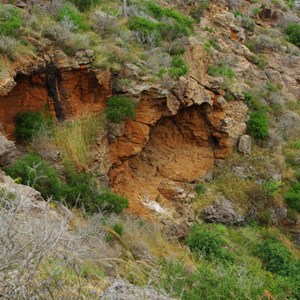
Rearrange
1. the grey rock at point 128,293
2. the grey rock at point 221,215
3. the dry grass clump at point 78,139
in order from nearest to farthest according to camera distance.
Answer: the grey rock at point 128,293 < the dry grass clump at point 78,139 < the grey rock at point 221,215

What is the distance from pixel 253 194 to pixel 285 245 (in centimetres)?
161

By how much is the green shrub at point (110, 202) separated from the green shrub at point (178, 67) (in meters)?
3.71

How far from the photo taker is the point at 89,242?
5047 mm

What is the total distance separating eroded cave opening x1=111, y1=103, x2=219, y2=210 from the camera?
10.5 m

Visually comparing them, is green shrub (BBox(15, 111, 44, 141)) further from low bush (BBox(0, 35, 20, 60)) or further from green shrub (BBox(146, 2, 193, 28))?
green shrub (BBox(146, 2, 193, 28))

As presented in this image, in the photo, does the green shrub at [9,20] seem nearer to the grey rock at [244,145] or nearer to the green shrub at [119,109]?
the green shrub at [119,109]

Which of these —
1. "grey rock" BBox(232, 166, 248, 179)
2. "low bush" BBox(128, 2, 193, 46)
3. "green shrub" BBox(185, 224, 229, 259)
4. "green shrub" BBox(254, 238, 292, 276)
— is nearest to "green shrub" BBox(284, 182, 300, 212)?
"grey rock" BBox(232, 166, 248, 179)

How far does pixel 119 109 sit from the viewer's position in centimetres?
927

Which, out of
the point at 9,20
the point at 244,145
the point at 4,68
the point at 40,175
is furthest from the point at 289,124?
the point at 4,68

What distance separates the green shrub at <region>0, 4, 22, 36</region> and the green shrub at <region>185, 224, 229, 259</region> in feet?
19.4

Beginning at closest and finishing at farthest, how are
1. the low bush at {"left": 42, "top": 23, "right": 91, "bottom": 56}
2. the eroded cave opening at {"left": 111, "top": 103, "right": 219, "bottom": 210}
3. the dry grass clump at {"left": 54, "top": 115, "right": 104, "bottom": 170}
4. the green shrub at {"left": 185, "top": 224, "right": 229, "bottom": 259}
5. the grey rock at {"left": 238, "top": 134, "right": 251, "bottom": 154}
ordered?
the green shrub at {"left": 185, "top": 224, "right": 229, "bottom": 259}, the dry grass clump at {"left": 54, "top": 115, "right": 104, "bottom": 170}, the low bush at {"left": 42, "top": 23, "right": 91, "bottom": 56}, the eroded cave opening at {"left": 111, "top": 103, "right": 219, "bottom": 210}, the grey rock at {"left": 238, "top": 134, "right": 251, "bottom": 154}

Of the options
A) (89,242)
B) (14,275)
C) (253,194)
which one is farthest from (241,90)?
(14,275)

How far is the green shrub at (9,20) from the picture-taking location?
8.40m

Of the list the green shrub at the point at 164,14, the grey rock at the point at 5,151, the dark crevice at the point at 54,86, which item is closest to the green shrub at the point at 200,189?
the dark crevice at the point at 54,86
